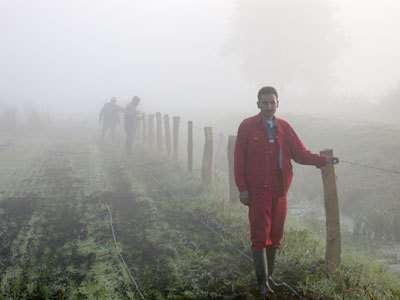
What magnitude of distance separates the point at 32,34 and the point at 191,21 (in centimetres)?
5030

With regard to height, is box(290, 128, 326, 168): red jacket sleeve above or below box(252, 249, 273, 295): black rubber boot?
above

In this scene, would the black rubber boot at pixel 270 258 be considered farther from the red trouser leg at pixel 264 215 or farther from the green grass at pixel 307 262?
the green grass at pixel 307 262

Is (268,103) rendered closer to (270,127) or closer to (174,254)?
(270,127)

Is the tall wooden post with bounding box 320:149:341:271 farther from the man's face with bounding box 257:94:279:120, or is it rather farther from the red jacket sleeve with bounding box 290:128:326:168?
the man's face with bounding box 257:94:279:120

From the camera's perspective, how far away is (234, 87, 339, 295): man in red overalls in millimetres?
3941

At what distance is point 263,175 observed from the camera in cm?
394

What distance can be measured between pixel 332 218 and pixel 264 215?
1.06 metres

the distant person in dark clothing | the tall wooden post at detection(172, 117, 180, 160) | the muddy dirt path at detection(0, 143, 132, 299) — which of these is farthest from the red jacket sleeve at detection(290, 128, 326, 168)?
the distant person in dark clothing

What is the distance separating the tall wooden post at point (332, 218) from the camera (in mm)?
4461

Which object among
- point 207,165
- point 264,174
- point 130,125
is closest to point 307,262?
point 264,174

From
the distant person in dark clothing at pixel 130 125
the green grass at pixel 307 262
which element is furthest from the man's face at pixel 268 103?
the distant person in dark clothing at pixel 130 125

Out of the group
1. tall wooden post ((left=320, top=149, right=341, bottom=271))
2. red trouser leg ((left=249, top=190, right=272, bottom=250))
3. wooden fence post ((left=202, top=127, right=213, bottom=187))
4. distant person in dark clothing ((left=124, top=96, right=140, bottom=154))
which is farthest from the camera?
distant person in dark clothing ((left=124, top=96, right=140, bottom=154))

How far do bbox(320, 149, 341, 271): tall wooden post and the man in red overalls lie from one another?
0.65 metres

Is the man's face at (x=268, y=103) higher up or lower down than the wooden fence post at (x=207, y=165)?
higher up
